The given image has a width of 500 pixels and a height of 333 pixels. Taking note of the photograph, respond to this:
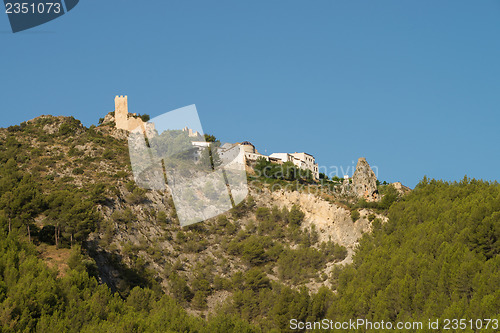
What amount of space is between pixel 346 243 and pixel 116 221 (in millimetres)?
20998

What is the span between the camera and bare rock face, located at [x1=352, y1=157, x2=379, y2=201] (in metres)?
64.6

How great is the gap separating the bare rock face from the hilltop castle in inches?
1137

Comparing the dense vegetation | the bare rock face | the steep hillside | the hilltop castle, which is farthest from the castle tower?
the dense vegetation

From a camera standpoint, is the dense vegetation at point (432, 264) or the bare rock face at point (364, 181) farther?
the bare rock face at point (364, 181)

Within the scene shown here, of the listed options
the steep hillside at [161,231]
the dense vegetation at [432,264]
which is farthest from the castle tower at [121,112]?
the dense vegetation at [432,264]

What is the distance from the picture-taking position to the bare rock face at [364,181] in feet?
212

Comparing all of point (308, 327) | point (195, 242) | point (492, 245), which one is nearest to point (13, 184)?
point (195, 242)

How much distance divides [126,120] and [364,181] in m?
34.5

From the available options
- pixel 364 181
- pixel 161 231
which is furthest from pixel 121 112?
pixel 364 181

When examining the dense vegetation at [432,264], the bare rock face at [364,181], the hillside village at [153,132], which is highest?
the hillside village at [153,132]

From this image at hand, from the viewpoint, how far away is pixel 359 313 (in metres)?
42.6

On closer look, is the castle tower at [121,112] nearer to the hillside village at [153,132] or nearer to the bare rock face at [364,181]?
the hillside village at [153,132]

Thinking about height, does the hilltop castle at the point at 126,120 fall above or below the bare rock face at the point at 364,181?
above

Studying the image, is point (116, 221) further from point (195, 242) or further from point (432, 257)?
point (432, 257)
